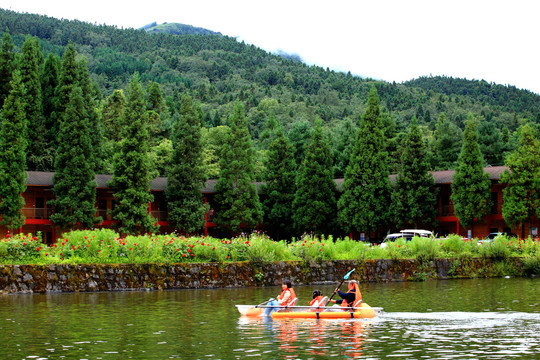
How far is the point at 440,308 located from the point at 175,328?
903 centimetres

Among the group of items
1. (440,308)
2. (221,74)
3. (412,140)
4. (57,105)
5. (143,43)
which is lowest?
(440,308)

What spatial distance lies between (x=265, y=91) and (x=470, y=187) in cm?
10215

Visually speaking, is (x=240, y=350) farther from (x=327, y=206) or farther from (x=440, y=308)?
(x=327, y=206)

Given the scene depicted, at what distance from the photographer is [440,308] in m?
22.5

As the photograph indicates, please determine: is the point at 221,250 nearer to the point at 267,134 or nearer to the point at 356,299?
the point at 356,299

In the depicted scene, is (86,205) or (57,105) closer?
(86,205)

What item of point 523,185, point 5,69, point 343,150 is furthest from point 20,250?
point 343,150

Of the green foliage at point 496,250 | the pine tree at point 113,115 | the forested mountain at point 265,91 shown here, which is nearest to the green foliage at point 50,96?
the pine tree at point 113,115

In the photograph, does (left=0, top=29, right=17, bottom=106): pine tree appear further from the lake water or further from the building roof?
the lake water

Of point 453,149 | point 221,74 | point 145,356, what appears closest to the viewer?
point 145,356

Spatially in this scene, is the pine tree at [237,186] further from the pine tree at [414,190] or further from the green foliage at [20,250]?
the green foliage at [20,250]

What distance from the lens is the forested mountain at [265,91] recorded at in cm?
8169

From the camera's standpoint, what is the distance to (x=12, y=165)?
4834 cm

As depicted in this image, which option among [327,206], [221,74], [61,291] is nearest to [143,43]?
[221,74]
